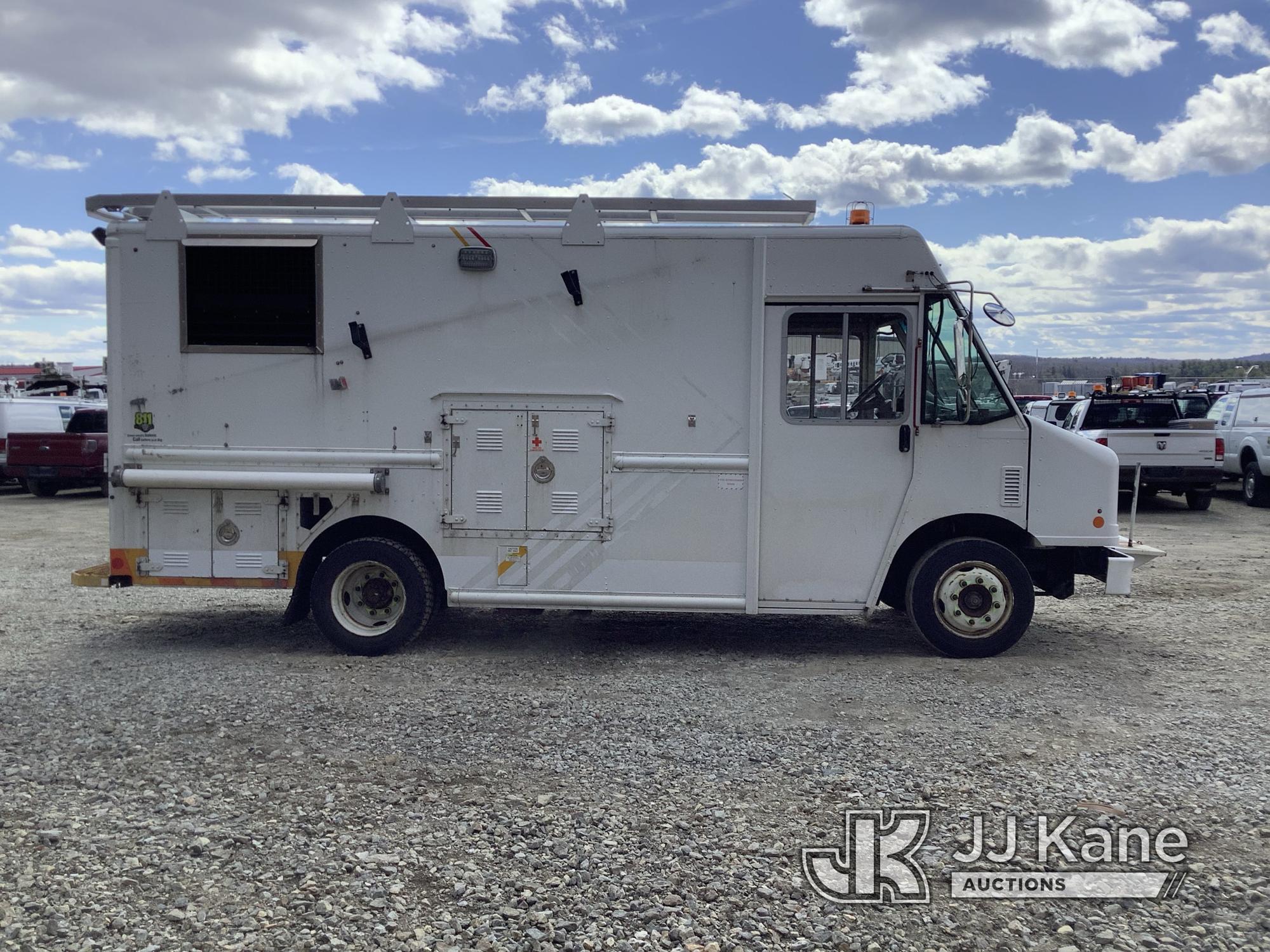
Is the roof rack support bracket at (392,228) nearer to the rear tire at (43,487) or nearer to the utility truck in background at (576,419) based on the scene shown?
the utility truck in background at (576,419)

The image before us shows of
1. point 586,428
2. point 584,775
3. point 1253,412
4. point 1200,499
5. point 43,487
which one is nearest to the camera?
point 584,775

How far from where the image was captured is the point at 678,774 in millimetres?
5035

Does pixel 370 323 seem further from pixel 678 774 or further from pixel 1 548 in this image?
pixel 1 548

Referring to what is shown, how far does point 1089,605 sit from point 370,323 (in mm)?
6888

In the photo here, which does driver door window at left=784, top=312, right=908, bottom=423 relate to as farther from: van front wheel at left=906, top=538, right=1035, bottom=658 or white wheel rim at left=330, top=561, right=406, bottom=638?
white wheel rim at left=330, top=561, right=406, bottom=638

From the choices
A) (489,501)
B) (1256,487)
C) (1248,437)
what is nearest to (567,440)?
(489,501)

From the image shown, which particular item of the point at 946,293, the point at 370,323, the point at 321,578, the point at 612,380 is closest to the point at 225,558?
the point at 321,578

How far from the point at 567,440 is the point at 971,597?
10.0ft

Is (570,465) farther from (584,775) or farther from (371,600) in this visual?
(584,775)

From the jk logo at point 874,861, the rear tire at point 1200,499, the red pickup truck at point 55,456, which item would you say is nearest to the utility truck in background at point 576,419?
the jk logo at point 874,861

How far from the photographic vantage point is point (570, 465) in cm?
733

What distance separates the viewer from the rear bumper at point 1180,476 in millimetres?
16844

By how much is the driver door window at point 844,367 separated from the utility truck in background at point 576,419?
0.06 feet

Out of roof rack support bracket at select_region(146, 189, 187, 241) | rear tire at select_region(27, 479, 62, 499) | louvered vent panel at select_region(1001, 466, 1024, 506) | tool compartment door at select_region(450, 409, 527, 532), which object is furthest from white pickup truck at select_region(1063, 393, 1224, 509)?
rear tire at select_region(27, 479, 62, 499)
